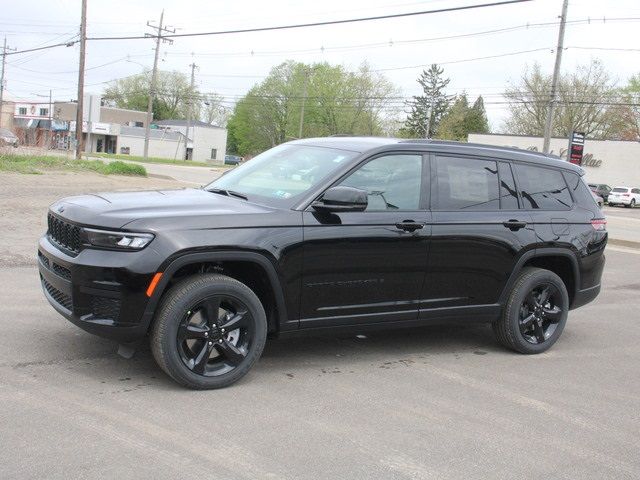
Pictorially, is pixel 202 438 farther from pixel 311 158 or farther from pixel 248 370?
pixel 311 158

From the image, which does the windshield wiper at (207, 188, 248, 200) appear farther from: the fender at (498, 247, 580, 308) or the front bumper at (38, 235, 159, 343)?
the fender at (498, 247, 580, 308)

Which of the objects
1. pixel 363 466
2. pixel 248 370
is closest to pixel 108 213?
pixel 248 370

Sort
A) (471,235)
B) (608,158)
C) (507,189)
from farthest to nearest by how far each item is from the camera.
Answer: (608,158) < (507,189) < (471,235)

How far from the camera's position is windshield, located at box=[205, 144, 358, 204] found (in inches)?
200

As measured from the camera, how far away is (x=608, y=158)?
55500 millimetres

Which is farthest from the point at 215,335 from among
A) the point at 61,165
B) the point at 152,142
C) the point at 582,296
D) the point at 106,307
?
the point at 152,142

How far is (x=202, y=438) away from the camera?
3.80 metres

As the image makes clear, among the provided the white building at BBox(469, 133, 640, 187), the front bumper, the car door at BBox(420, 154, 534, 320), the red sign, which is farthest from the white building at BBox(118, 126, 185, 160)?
the front bumper

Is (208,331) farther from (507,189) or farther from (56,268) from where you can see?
(507,189)

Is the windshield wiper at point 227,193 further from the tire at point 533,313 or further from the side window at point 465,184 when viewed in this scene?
the tire at point 533,313

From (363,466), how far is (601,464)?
55.2 inches

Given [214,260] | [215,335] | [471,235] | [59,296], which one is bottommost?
[215,335]

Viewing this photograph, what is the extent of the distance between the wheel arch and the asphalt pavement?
52 centimetres

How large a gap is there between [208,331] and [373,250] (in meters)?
1.37
